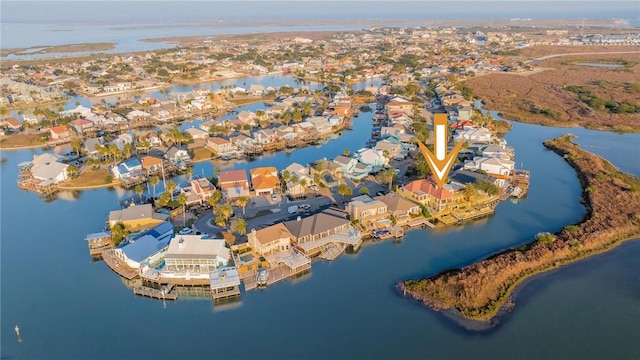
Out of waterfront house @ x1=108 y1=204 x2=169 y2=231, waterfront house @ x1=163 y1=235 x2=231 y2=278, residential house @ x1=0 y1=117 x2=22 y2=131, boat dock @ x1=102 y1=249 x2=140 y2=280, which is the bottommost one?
boat dock @ x1=102 y1=249 x2=140 y2=280

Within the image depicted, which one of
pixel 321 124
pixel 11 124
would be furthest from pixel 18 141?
pixel 321 124

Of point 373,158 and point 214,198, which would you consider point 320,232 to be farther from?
point 373,158

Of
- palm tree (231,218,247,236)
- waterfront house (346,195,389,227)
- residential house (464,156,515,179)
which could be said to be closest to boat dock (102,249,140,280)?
palm tree (231,218,247,236)

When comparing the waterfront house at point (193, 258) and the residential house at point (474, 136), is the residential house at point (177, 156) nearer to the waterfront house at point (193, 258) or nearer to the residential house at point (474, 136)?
the waterfront house at point (193, 258)

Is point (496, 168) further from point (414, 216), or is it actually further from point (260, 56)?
point (260, 56)

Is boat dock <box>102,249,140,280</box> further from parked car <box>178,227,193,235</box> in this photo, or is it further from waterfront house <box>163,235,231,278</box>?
parked car <box>178,227,193,235</box>

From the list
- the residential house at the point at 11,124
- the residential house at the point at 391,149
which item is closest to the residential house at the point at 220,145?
the residential house at the point at 391,149

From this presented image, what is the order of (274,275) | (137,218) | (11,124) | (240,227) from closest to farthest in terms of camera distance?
(274,275), (240,227), (137,218), (11,124)

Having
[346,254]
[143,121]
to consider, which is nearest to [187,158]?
[143,121]
